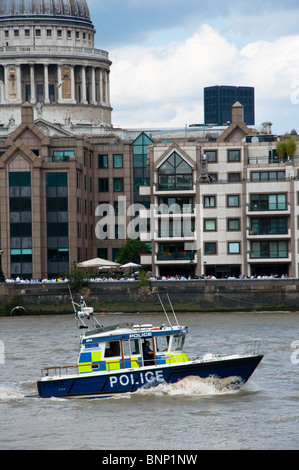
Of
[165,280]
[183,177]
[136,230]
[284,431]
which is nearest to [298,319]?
[165,280]

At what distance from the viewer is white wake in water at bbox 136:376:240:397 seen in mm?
45562

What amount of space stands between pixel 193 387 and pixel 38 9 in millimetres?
130214

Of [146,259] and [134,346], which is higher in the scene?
[146,259]

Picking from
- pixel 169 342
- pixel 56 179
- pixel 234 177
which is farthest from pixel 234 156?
pixel 169 342

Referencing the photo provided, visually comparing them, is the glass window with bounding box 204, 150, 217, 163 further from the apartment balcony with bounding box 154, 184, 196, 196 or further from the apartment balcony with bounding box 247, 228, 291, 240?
the apartment balcony with bounding box 247, 228, 291, 240

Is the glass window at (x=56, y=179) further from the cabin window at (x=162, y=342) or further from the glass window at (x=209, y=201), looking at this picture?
the cabin window at (x=162, y=342)

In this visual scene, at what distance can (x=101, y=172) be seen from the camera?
12862cm

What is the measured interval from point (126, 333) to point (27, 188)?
67.1 metres

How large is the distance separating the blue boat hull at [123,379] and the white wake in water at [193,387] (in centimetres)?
19

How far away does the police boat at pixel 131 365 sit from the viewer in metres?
45.4

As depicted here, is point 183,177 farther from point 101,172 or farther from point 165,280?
point 101,172

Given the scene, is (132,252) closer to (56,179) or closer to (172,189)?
(56,179)

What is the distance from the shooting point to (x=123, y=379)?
4550 cm

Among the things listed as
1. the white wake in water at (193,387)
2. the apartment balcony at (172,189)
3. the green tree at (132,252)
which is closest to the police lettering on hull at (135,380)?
the white wake in water at (193,387)
